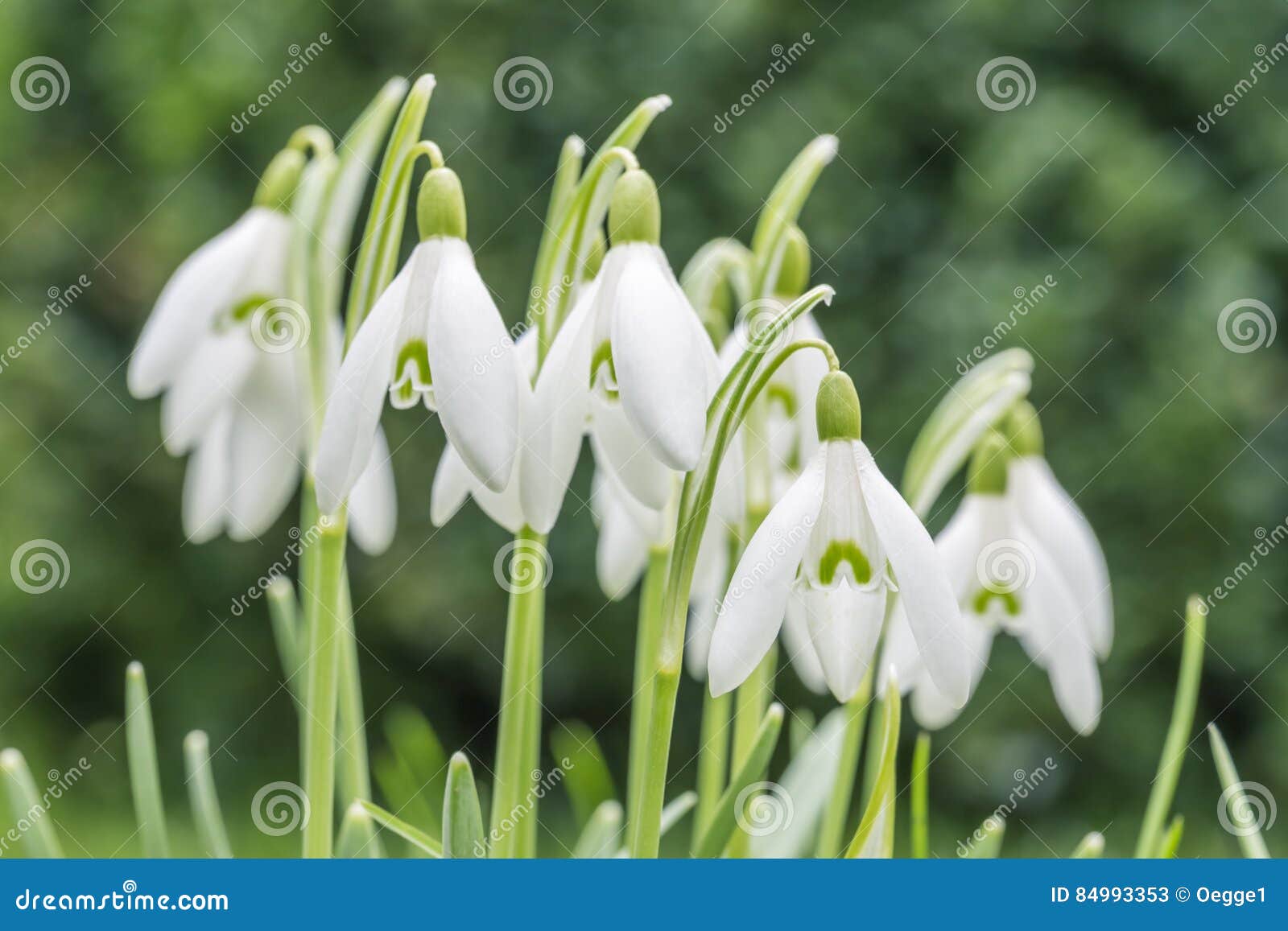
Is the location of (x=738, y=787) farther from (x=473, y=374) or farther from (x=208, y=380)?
(x=208, y=380)

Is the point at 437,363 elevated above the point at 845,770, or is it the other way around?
the point at 437,363

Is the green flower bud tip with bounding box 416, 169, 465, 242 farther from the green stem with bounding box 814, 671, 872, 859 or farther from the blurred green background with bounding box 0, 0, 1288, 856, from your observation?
the blurred green background with bounding box 0, 0, 1288, 856

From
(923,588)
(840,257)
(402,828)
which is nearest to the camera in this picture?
(923,588)

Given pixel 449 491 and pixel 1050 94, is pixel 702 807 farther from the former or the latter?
pixel 1050 94

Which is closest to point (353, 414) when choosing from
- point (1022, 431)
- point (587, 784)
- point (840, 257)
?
point (1022, 431)

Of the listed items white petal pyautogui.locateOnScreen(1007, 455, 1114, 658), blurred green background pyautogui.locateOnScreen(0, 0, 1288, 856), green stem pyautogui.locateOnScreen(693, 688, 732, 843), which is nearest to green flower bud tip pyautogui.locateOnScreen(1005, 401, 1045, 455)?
white petal pyautogui.locateOnScreen(1007, 455, 1114, 658)
